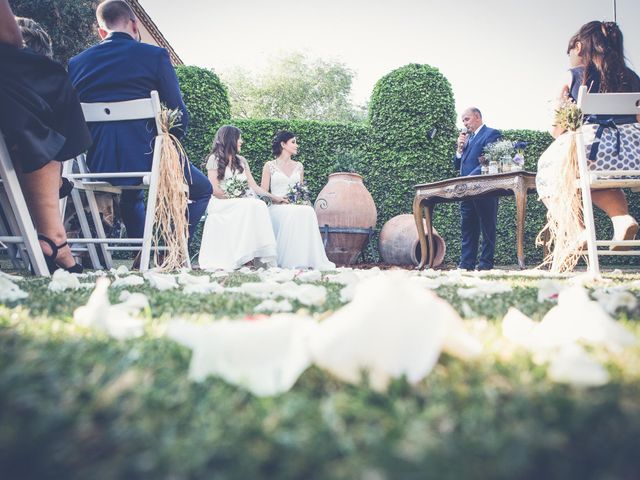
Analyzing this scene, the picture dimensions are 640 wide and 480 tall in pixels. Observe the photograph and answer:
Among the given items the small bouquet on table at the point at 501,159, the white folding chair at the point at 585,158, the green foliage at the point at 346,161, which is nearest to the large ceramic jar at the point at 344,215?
the green foliage at the point at 346,161

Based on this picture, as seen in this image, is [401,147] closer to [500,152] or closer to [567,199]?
[500,152]

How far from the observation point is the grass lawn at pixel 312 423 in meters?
0.36

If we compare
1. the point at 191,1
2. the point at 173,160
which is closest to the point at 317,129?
the point at 173,160

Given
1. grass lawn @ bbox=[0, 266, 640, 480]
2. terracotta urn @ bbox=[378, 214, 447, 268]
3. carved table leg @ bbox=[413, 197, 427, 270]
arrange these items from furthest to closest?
terracotta urn @ bbox=[378, 214, 447, 268], carved table leg @ bbox=[413, 197, 427, 270], grass lawn @ bbox=[0, 266, 640, 480]

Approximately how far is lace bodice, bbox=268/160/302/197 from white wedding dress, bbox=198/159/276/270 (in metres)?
1.36

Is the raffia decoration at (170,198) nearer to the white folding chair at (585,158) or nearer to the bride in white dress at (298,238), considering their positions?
the bride in white dress at (298,238)

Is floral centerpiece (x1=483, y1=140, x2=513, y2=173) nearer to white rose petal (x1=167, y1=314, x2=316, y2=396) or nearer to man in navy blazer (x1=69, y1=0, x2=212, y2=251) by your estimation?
man in navy blazer (x1=69, y1=0, x2=212, y2=251)

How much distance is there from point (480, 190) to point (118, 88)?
341cm

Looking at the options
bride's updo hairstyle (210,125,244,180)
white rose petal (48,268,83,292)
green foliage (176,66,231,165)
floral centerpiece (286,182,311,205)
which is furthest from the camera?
green foliage (176,66,231,165)

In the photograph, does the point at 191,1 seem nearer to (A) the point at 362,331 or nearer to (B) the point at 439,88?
(B) the point at 439,88

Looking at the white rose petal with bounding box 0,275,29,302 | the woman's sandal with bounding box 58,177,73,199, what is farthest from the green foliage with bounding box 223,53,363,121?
the white rose petal with bounding box 0,275,29,302

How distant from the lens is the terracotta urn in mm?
5859

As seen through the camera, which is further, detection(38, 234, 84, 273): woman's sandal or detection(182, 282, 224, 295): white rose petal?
detection(38, 234, 84, 273): woman's sandal

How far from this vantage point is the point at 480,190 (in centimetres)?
420
